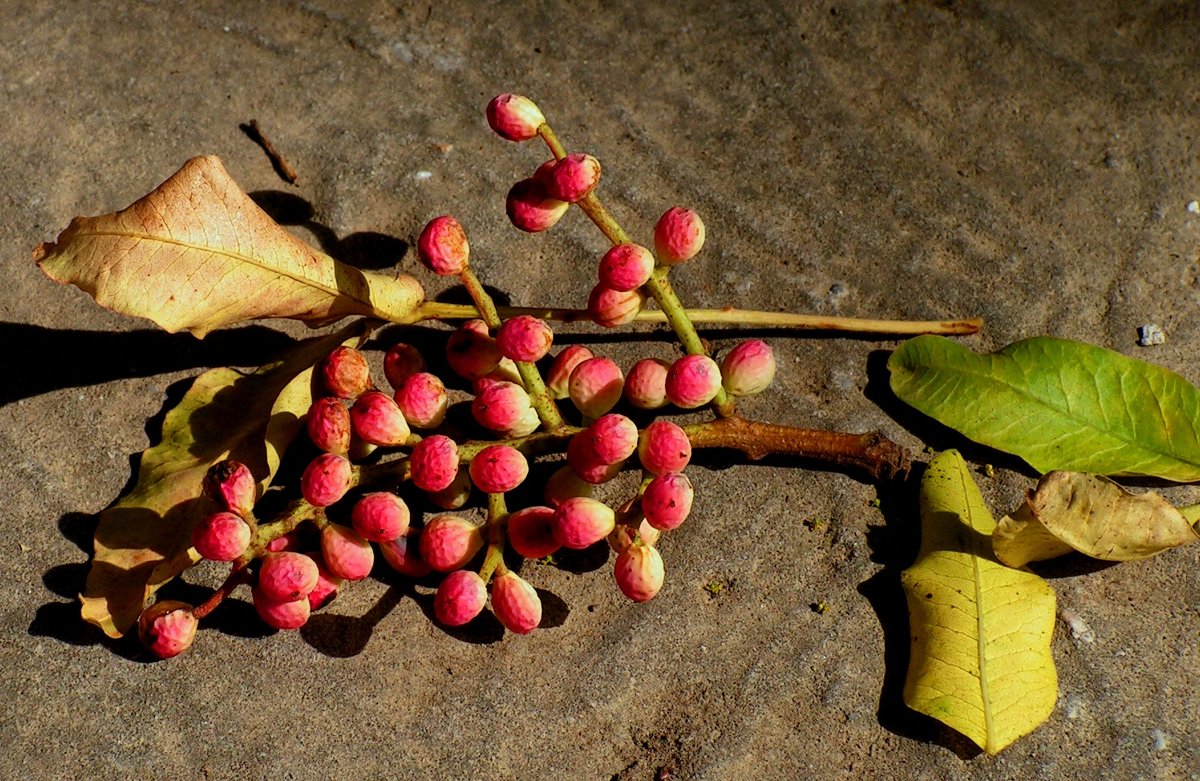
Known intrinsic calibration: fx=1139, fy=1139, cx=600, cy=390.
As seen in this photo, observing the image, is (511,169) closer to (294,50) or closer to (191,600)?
(294,50)

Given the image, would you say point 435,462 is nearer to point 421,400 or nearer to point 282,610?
point 421,400

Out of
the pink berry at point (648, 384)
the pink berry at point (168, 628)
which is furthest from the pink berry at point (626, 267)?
the pink berry at point (168, 628)

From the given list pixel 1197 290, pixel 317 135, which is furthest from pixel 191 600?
pixel 1197 290

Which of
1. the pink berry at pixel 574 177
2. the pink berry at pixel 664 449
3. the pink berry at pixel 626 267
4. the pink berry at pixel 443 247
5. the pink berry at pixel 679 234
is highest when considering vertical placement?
the pink berry at pixel 574 177

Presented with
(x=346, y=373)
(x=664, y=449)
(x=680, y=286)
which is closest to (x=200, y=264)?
(x=346, y=373)

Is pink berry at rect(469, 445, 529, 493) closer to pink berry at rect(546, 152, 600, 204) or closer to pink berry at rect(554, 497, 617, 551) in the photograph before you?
pink berry at rect(554, 497, 617, 551)

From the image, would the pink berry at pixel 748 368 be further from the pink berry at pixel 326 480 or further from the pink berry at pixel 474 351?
the pink berry at pixel 326 480

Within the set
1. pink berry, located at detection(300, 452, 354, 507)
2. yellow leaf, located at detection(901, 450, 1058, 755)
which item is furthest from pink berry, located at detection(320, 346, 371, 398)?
yellow leaf, located at detection(901, 450, 1058, 755)
